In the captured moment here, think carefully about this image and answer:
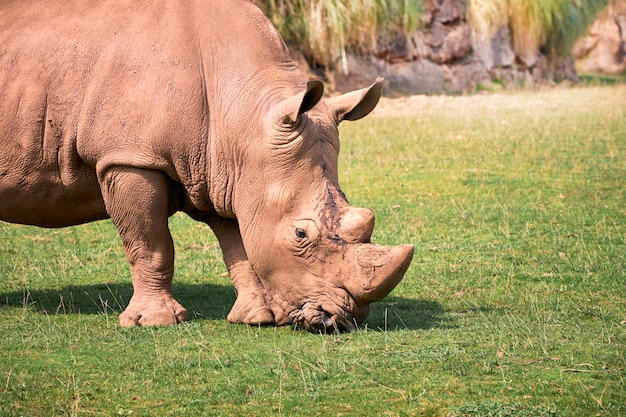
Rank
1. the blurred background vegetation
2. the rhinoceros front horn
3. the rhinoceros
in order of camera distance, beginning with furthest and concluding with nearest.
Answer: the blurred background vegetation < the rhinoceros < the rhinoceros front horn

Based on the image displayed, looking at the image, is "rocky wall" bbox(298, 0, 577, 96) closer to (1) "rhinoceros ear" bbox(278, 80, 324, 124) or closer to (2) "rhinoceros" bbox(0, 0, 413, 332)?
(2) "rhinoceros" bbox(0, 0, 413, 332)

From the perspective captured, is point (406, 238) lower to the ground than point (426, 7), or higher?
higher

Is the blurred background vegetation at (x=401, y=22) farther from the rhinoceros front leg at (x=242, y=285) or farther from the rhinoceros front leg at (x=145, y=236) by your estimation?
Answer: the rhinoceros front leg at (x=145, y=236)

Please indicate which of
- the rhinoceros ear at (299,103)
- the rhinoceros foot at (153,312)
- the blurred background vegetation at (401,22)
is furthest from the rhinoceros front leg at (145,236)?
the blurred background vegetation at (401,22)

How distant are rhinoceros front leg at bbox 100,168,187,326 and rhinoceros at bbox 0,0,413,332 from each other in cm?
1

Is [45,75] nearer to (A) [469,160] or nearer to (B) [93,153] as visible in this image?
(B) [93,153]

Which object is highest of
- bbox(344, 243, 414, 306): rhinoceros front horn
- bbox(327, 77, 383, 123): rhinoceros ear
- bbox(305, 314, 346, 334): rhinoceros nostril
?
bbox(327, 77, 383, 123): rhinoceros ear

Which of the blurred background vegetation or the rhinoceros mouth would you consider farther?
the blurred background vegetation

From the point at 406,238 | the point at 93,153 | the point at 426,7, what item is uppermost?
the point at 93,153

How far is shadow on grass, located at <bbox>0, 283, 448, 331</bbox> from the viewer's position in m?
8.08

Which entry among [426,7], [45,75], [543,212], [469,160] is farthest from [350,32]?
[45,75]

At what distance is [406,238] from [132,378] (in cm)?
525

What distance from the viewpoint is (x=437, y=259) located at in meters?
10.4

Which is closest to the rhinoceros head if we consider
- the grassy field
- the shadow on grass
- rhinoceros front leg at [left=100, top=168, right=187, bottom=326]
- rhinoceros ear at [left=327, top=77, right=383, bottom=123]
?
rhinoceros ear at [left=327, top=77, right=383, bottom=123]
